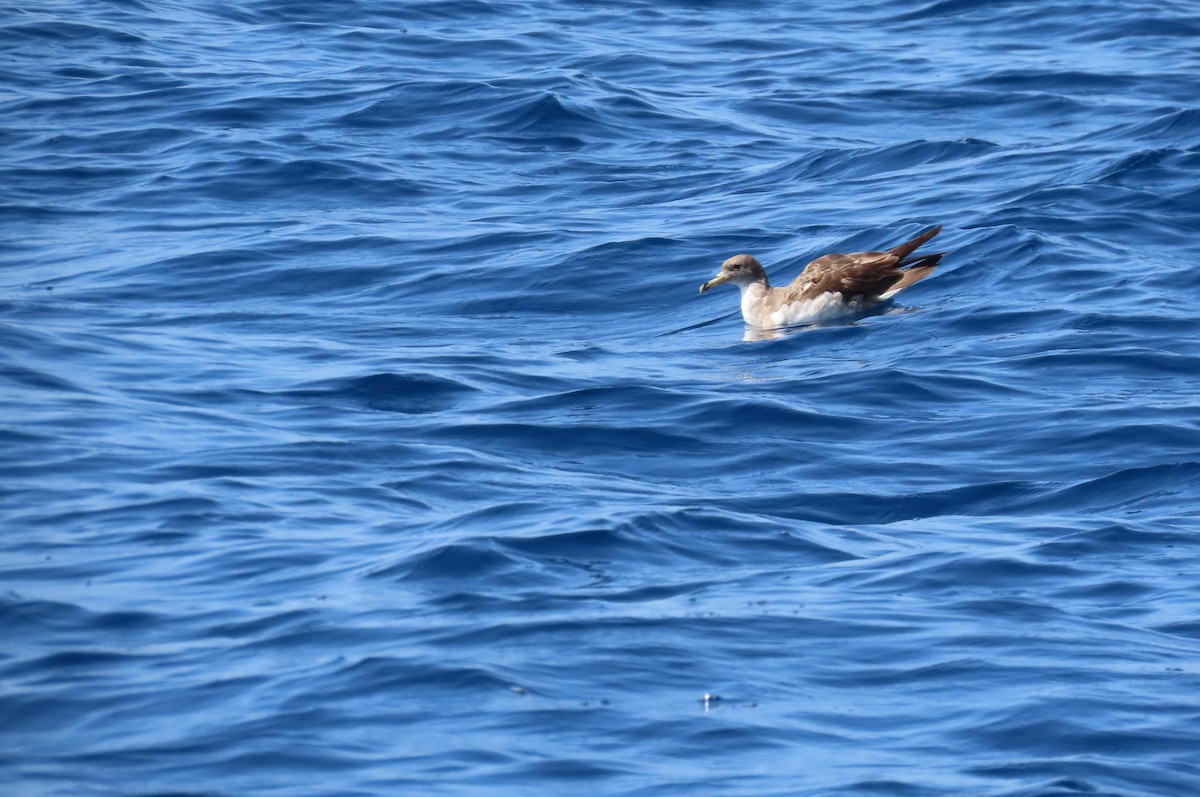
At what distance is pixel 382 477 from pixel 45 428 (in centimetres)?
206

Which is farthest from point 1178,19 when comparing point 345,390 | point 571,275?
point 345,390

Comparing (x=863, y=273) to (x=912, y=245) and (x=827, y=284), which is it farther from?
(x=912, y=245)

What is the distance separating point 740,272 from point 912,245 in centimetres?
146

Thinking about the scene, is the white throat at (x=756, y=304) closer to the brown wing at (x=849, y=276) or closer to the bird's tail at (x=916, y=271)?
the brown wing at (x=849, y=276)

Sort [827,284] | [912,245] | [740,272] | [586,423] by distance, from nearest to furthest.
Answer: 1. [586,423]
2. [827,284]
3. [740,272]
4. [912,245]

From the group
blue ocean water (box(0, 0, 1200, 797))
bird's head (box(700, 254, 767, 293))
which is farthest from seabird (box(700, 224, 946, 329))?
blue ocean water (box(0, 0, 1200, 797))

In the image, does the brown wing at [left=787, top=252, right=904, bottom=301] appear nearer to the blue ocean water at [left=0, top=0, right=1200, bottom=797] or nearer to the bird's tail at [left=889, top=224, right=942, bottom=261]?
the bird's tail at [left=889, top=224, right=942, bottom=261]

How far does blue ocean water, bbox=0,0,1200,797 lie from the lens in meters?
6.74

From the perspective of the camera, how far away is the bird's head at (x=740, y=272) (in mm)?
14711

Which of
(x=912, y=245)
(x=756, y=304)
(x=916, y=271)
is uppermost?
(x=912, y=245)

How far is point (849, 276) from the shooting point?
14.4 meters

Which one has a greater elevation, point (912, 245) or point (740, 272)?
point (912, 245)

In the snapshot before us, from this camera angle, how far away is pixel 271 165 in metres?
18.0

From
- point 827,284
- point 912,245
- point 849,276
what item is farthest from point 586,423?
point 912,245
